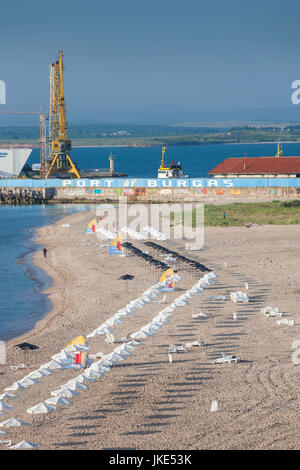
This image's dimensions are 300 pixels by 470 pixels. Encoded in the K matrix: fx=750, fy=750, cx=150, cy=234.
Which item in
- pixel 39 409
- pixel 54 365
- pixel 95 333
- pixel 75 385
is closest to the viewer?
pixel 39 409

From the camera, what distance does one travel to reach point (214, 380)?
18.1 m

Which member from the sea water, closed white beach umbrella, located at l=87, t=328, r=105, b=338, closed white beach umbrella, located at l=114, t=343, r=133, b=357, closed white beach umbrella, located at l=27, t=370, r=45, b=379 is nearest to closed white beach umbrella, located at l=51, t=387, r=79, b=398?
closed white beach umbrella, located at l=27, t=370, r=45, b=379

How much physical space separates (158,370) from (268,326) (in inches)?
195

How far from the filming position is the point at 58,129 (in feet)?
284

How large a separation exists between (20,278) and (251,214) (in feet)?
71.8

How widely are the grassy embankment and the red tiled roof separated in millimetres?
7718

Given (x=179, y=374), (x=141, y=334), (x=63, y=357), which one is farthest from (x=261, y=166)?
(x=179, y=374)

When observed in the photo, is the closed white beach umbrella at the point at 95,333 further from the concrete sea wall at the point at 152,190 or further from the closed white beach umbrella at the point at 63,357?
the concrete sea wall at the point at 152,190

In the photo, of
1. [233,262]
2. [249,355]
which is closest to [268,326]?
[249,355]

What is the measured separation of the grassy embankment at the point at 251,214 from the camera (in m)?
48.3

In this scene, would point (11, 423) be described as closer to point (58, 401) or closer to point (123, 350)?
point (58, 401)

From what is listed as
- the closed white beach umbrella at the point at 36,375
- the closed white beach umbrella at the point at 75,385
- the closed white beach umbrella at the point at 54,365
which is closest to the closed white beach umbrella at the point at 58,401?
the closed white beach umbrella at the point at 75,385

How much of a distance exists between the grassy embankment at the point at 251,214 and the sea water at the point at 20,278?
1112cm
